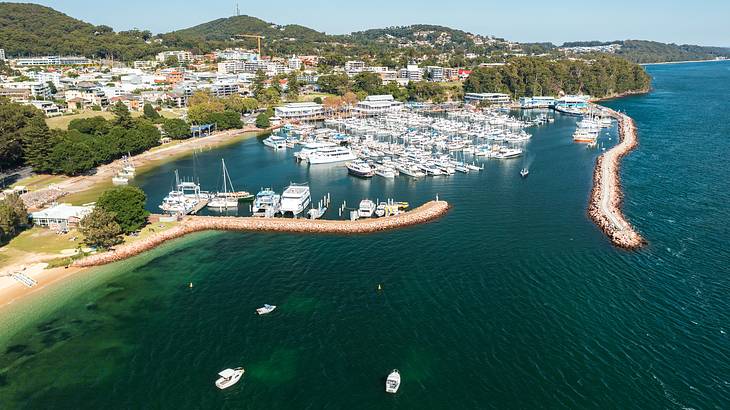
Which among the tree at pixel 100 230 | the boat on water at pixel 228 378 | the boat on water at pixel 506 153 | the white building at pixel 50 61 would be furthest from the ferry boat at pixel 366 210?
the white building at pixel 50 61

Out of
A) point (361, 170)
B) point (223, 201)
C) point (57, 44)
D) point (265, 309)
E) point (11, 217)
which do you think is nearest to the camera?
point (265, 309)

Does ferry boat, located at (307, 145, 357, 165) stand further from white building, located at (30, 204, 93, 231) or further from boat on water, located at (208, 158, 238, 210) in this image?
white building, located at (30, 204, 93, 231)

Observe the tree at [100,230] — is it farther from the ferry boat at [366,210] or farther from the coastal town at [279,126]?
the ferry boat at [366,210]

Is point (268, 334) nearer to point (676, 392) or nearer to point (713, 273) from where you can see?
point (676, 392)

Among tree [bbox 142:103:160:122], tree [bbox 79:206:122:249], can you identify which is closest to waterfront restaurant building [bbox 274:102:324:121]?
tree [bbox 142:103:160:122]

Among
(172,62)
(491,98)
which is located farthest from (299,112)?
(172,62)

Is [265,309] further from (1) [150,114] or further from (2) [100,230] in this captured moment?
(1) [150,114]
